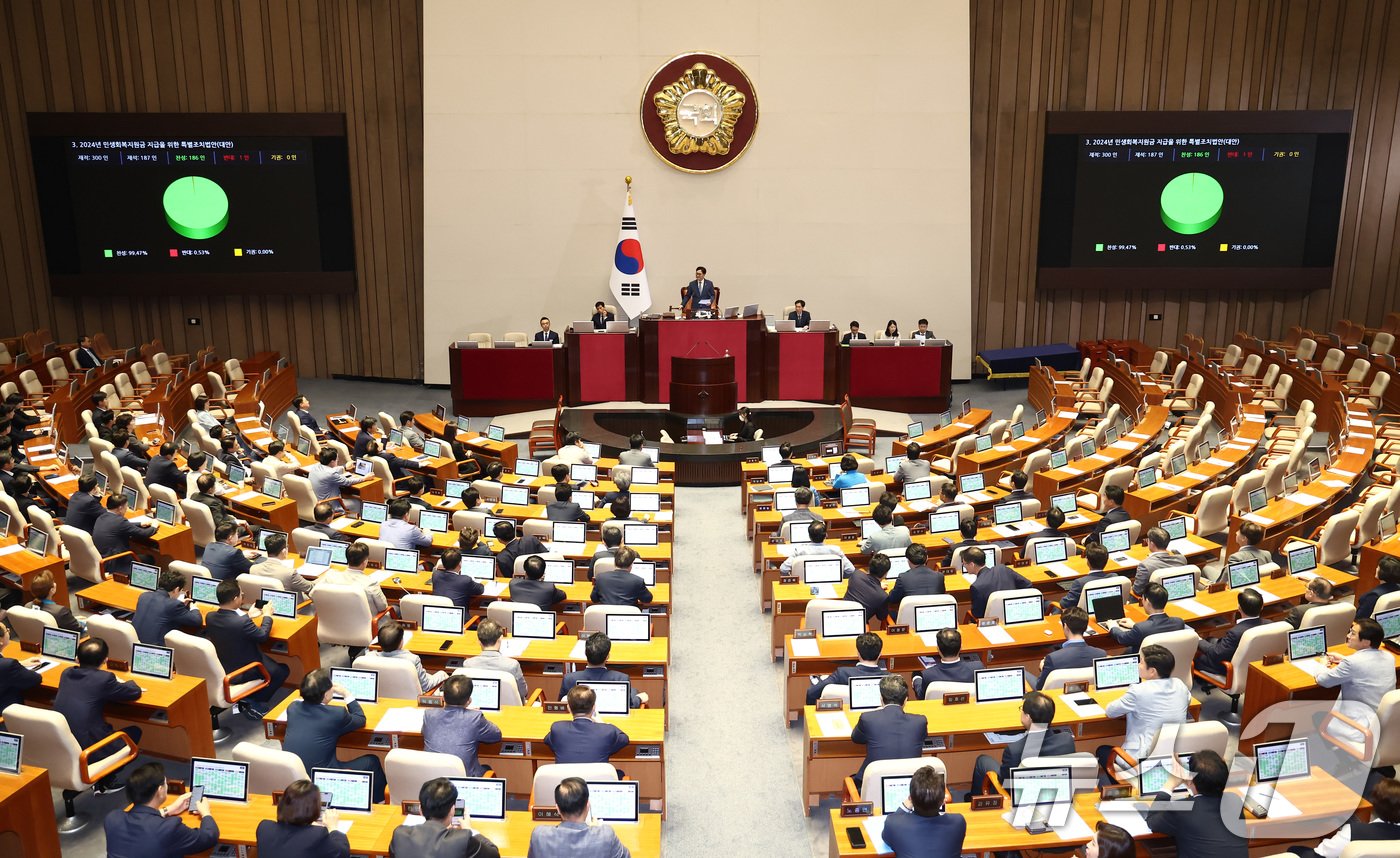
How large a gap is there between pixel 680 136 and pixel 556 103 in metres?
2.32

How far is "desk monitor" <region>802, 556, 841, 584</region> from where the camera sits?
880cm

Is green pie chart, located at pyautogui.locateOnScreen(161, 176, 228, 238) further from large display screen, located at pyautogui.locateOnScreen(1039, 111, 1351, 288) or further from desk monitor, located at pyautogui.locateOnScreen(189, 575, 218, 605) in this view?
large display screen, located at pyautogui.locateOnScreen(1039, 111, 1351, 288)

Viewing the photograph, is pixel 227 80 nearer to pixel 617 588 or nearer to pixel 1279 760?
pixel 617 588

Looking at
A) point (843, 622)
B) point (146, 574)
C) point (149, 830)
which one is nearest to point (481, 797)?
point (149, 830)

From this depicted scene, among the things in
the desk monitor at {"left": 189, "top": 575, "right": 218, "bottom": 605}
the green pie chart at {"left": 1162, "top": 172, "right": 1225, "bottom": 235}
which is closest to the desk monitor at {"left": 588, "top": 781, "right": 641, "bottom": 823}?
the desk monitor at {"left": 189, "top": 575, "right": 218, "bottom": 605}

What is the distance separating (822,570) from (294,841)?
195 inches

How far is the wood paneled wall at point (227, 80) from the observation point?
19391 millimetres

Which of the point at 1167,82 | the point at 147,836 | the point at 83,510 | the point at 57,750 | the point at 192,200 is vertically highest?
the point at 1167,82

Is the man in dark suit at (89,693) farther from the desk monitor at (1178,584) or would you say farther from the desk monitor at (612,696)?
the desk monitor at (1178,584)

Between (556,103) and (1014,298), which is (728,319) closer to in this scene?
(556,103)

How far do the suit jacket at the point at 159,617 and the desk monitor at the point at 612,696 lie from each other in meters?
3.23

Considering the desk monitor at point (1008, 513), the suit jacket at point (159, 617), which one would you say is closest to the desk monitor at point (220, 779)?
the suit jacket at point (159, 617)

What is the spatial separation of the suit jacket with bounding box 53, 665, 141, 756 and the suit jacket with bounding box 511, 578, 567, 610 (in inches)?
107

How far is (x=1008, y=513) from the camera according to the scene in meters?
10.4
